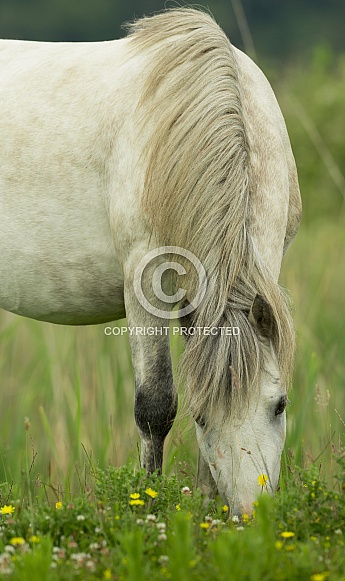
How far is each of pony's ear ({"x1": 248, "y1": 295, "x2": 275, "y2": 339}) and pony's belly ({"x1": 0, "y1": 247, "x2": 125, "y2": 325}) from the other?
0.70m

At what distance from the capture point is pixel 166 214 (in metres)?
2.88

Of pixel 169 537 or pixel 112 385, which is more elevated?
pixel 112 385

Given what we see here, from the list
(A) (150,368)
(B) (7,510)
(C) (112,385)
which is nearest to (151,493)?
(B) (7,510)

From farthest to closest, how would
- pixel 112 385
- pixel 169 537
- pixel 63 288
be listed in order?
1. pixel 112 385
2. pixel 63 288
3. pixel 169 537

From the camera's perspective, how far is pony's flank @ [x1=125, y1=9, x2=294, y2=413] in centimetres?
271

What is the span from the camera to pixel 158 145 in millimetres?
2941

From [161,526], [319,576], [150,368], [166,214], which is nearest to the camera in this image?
[319,576]

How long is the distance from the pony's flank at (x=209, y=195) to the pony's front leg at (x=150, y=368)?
260 mm

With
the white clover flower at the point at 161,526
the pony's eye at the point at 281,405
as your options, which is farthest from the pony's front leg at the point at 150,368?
the white clover flower at the point at 161,526

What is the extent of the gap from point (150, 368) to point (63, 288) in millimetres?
523

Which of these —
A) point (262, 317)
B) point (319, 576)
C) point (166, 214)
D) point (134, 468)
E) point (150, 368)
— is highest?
point (166, 214)

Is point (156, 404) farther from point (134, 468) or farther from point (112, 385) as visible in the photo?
point (112, 385)

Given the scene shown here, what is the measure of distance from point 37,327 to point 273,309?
2.66 meters

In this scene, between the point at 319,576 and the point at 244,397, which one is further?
the point at 244,397
